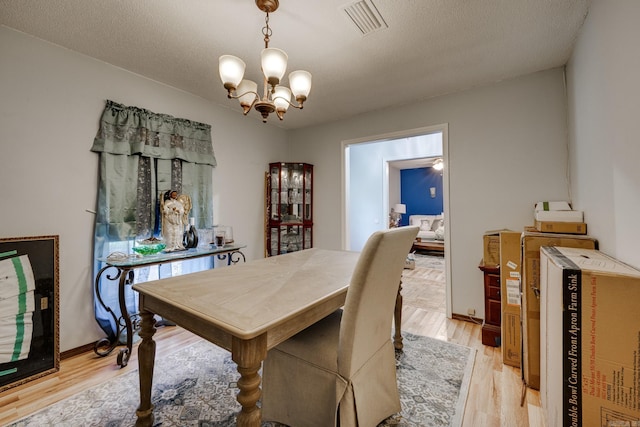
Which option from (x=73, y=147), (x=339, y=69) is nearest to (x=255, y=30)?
(x=339, y=69)

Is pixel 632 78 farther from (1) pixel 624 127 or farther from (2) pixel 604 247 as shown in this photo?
(2) pixel 604 247

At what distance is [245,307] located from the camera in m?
1.01

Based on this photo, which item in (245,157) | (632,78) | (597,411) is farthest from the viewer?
(245,157)

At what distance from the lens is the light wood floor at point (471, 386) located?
1.47 m

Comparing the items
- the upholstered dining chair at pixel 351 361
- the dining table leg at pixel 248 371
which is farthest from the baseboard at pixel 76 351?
the dining table leg at pixel 248 371

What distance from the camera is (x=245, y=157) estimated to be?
11.5 ft

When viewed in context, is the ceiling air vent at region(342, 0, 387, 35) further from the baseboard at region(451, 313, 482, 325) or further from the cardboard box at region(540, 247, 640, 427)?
the baseboard at region(451, 313, 482, 325)

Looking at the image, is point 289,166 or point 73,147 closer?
point 73,147

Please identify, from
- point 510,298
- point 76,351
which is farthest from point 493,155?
point 76,351

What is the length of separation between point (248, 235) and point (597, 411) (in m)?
3.29

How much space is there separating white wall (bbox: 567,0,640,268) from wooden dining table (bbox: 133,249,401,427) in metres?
1.34

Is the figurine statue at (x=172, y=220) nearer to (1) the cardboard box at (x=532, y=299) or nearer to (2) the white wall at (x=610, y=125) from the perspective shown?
(1) the cardboard box at (x=532, y=299)

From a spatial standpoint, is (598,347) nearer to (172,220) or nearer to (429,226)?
(172,220)

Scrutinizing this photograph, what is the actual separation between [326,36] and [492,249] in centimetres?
229
